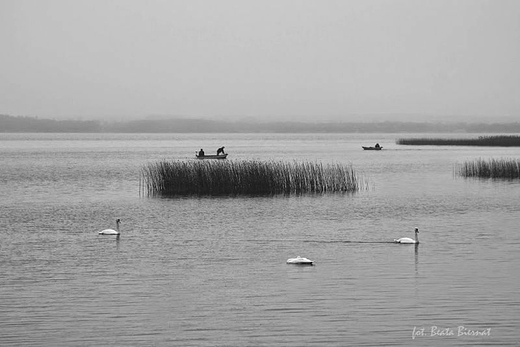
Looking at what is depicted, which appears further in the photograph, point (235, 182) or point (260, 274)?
point (235, 182)

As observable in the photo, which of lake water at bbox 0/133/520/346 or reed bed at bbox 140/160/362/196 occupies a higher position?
reed bed at bbox 140/160/362/196

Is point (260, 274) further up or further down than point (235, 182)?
further down

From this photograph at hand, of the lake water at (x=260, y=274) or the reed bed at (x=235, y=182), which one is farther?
the reed bed at (x=235, y=182)

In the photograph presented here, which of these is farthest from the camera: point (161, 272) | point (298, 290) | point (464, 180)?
point (464, 180)

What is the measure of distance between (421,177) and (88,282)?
118 ft

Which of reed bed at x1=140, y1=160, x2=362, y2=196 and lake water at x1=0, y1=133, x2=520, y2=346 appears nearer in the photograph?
lake water at x1=0, y1=133, x2=520, y2=346

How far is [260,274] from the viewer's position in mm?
17484

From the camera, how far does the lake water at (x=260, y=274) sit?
12953 millimetres

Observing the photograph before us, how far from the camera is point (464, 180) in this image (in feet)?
152

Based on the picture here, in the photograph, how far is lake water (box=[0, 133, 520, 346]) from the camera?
13.0 metres

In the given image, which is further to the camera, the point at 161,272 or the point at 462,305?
the point at 161,272

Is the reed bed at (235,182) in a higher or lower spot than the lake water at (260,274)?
higher

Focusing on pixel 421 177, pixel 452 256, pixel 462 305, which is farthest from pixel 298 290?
pixel 421 177

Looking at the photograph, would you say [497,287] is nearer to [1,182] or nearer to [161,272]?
[161,272]
